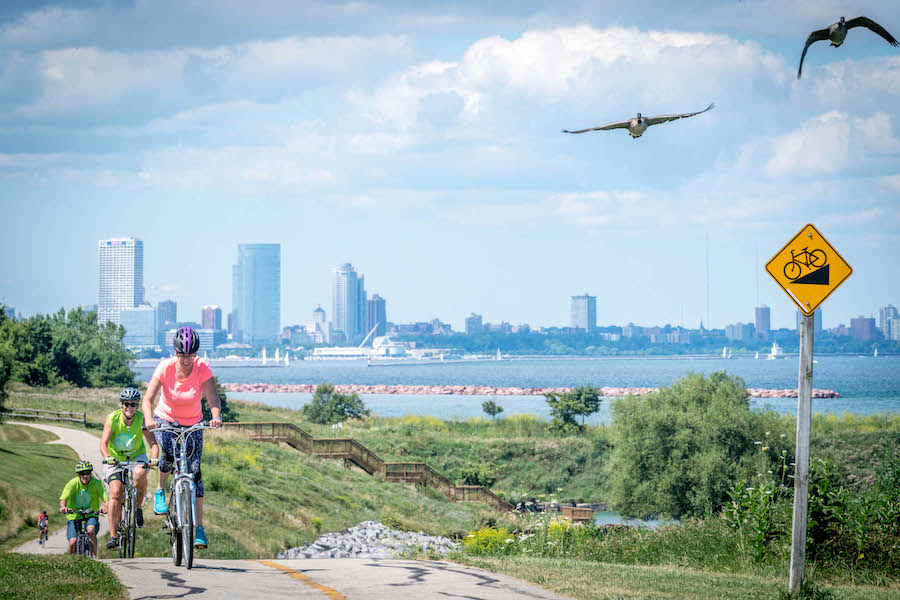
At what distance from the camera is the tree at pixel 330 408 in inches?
3413

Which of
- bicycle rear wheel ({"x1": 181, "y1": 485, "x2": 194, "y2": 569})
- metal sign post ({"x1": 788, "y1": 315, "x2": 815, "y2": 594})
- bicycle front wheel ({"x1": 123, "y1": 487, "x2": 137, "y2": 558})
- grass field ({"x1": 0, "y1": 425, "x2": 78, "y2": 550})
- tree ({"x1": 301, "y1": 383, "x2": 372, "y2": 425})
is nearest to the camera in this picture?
metal sign post ({"x1": 788, "y1": 315, "x2": 815, "y2": 594})

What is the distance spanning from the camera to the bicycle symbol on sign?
9188 millimetres

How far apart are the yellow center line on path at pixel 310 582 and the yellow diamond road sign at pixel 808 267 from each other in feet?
17.4

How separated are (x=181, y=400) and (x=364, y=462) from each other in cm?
4098

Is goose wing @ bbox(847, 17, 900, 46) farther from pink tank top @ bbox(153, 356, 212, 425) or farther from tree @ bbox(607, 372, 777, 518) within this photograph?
tree @ bbox(607, 372, 777, 518)

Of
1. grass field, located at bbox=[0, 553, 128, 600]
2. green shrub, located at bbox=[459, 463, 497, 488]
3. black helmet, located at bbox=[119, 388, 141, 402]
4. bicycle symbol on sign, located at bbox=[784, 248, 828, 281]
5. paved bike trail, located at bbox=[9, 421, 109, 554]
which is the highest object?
bicycle symbol on sign, located at bbox=[784, 248, 828, 281]

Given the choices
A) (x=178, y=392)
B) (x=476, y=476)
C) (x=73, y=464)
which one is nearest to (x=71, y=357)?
(x=476, y=476)

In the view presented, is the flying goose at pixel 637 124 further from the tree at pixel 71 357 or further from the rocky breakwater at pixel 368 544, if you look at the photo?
the tree at pixel 71 357

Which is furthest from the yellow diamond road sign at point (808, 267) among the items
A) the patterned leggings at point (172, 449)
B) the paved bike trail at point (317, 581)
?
the patterned leggings at point (172, 449)

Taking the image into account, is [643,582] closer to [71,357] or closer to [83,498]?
[83,498]

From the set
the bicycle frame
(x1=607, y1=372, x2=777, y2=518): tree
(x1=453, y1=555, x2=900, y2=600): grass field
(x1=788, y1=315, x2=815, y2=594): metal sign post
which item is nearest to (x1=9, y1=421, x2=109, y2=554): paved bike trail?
the bicycle frame

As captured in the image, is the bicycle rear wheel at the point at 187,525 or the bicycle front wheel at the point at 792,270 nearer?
the bicycle front wheel at the point at 792,270

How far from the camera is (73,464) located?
32.2 metres

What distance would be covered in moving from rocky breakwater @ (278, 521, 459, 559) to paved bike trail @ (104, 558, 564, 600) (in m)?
15.4
